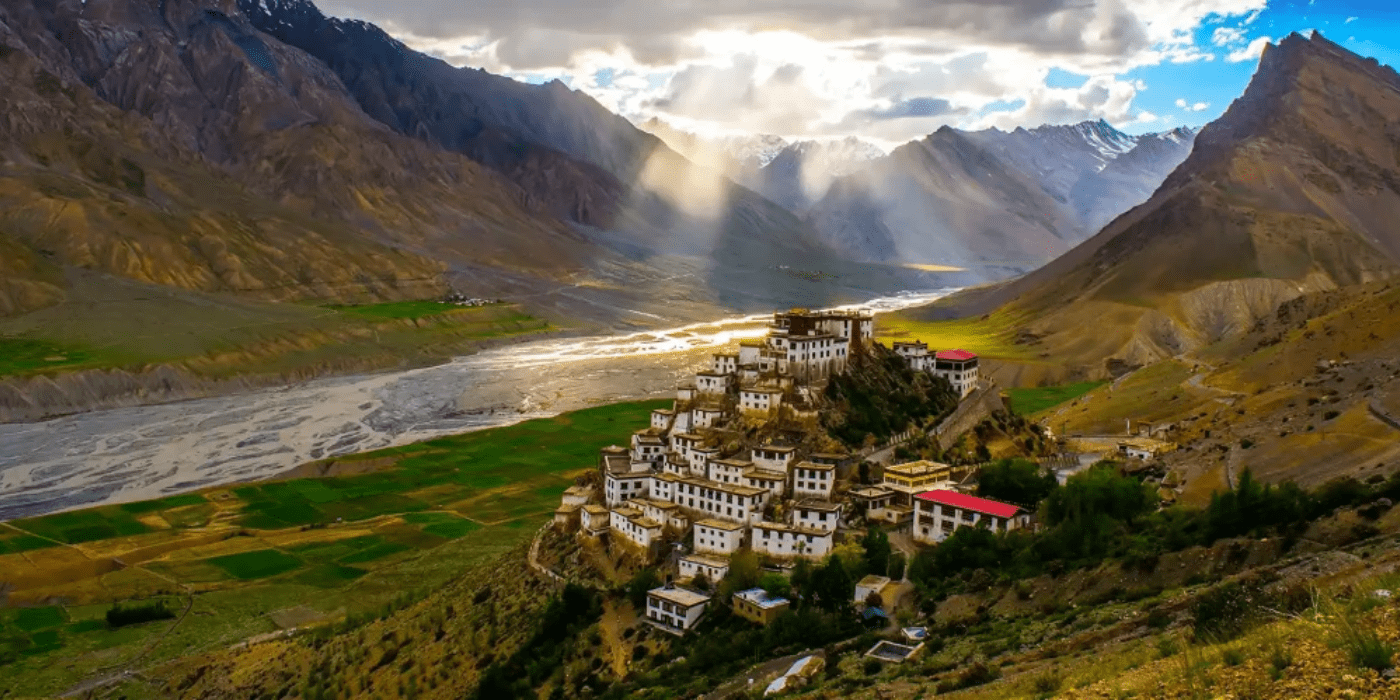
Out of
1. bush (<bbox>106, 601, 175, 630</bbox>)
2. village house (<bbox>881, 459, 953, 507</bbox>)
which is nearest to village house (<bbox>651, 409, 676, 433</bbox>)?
village house (<bbox>881, 459, 953, 507</bbox>)

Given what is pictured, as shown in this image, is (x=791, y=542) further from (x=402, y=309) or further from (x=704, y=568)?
(x=402, y=309)

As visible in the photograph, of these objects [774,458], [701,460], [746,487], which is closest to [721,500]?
[746,487]

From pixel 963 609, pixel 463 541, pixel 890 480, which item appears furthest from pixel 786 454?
pixel 463 541

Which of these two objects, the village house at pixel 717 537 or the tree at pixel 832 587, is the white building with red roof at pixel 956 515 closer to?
the tree at pixel 832 587

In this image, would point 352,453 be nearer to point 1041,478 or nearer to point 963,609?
point 1041,478

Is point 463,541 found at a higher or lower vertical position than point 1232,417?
lower

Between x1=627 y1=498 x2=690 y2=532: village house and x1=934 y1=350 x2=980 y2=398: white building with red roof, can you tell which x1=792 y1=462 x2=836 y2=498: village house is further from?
x1=934 y1=350 x2=980 y2=398: white building with red roof

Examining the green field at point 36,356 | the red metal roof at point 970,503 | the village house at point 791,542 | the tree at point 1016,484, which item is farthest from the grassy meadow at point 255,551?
the green field at point 36,356

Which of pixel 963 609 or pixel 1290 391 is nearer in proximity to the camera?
pixel 963 609
